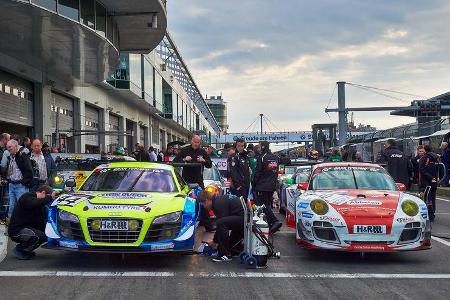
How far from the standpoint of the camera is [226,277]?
6.28 metres

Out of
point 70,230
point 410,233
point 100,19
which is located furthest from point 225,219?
point 100,19

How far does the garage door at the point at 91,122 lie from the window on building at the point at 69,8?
1173 cm

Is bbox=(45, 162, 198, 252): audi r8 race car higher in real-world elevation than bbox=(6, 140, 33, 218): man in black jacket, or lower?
lower

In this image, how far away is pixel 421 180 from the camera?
11.7 metres

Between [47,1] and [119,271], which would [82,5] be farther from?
[119,271]

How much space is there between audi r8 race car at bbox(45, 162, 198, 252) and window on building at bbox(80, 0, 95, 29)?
10141mm

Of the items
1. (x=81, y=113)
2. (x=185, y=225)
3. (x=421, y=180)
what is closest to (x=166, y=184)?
(x=185, y=225)

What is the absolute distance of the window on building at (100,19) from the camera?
17.6 metres

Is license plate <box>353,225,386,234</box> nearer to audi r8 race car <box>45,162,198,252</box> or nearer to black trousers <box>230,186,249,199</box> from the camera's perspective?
audi r8 race car <box>45,162,198,252</box>

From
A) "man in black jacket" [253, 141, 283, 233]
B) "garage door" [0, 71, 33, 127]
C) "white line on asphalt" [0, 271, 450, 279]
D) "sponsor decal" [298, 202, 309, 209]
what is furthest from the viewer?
"garage door" [0, 71, 33, 127]

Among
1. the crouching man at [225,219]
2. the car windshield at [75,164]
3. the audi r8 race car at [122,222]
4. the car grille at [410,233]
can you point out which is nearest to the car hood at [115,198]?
the audi r8 race car at [122,222]

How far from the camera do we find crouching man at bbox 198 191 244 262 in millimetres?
7184

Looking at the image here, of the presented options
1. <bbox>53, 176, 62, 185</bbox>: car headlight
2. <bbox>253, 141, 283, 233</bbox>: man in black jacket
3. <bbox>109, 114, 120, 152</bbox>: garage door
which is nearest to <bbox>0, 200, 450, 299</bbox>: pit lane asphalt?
<bbox>253, 141, 283, 233</bbox>: man in black jacket

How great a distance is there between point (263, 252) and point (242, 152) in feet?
12.3
